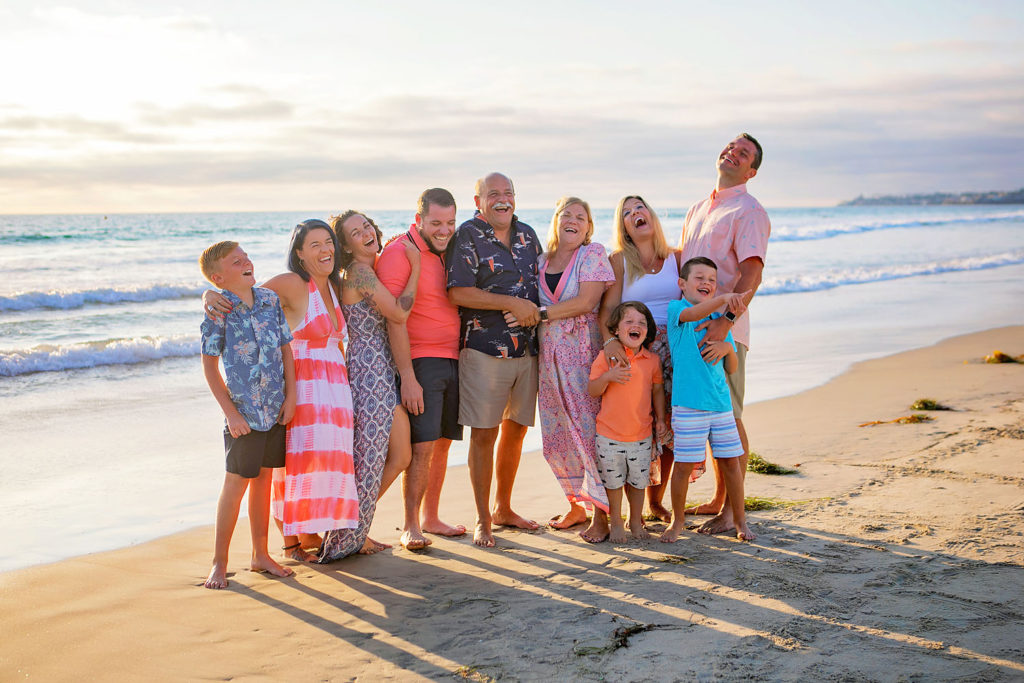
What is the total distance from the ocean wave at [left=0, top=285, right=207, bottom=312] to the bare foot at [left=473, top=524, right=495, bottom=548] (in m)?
12.8

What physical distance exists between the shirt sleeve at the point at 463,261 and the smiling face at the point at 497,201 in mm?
143

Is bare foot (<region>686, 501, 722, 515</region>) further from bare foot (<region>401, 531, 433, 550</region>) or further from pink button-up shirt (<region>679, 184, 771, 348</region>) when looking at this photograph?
bare foot (<region>401, 531, 433, 550</region>)

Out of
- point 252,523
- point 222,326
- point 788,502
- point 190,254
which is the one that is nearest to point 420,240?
point 222,326

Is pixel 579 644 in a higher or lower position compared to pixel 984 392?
lower

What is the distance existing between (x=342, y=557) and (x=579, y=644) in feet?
5.28

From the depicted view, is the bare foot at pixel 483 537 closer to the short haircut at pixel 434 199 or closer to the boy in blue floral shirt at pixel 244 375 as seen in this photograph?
the boy in blue floral shirt at pixel 244 375

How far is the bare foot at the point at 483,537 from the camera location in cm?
462

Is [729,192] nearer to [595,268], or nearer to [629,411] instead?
[595,268]

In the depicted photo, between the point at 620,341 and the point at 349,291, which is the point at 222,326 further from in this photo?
the point at 620,341

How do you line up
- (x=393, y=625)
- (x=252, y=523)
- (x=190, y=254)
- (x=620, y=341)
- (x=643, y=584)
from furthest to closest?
(x=190, y=254)
(x=620, y=341)
(x=252, y=523)
(x=643, y=584)
(x=393, y=625)

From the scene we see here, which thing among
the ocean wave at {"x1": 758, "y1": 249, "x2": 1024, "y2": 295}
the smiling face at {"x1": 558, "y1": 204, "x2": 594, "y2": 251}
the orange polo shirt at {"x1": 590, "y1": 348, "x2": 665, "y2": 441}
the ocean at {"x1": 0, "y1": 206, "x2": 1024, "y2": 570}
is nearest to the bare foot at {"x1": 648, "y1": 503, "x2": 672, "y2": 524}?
the orange polo shirt at {"x1": 590, "y1": 348, "x2": 665, "y2": 441}

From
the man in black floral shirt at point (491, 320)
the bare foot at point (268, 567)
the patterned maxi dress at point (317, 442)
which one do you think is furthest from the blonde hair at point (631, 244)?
the bare foot at point (268, 567)

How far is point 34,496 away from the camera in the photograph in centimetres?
540

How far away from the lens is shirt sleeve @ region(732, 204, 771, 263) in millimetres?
4688
